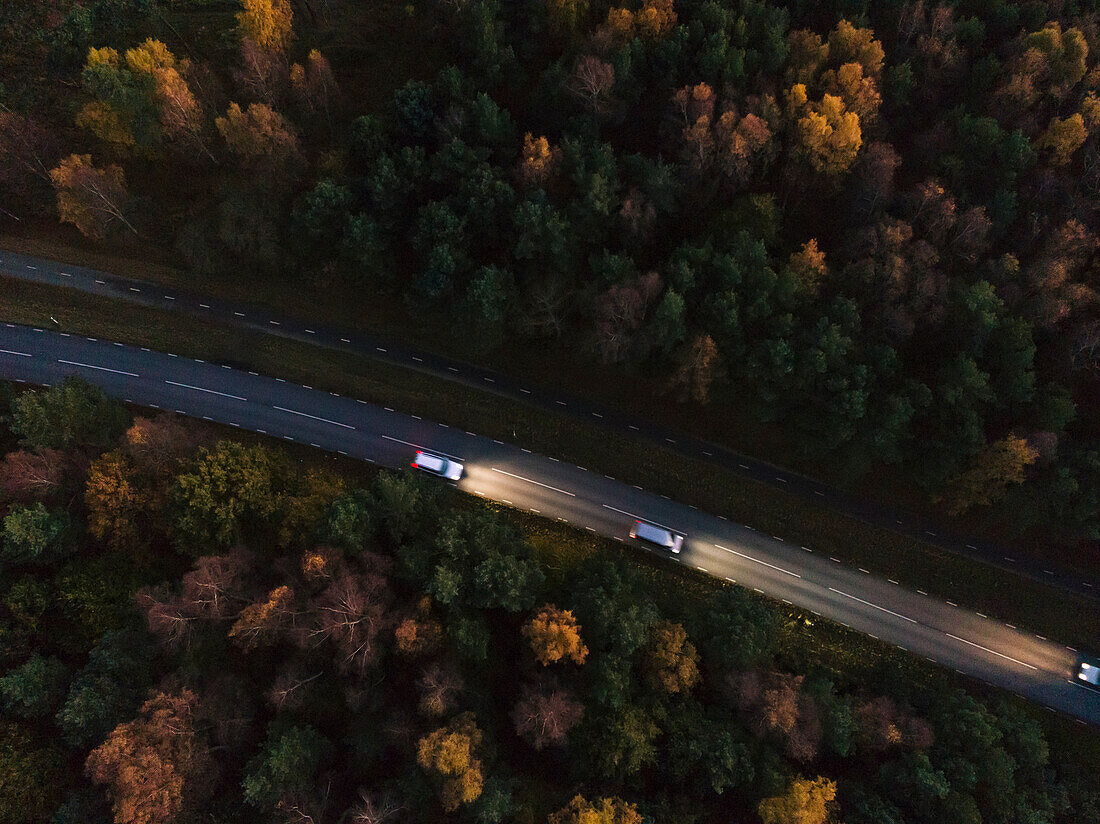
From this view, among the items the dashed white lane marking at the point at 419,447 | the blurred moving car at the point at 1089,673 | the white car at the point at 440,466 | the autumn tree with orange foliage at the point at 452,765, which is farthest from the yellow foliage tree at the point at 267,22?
the blurred moving car at the point at 1089,673

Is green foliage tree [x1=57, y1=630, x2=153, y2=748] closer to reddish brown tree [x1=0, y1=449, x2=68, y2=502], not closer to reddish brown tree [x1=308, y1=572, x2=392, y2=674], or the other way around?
reddish brown tree [x1=0, y1=449, x2=68, y2=502]

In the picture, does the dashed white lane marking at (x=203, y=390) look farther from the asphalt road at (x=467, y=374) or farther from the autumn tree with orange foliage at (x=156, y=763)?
the autumn tree with orange foliage at (x=156, y=763)

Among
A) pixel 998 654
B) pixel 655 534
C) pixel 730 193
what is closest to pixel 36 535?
pixel 655 534

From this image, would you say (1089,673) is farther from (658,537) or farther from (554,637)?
(554,637)

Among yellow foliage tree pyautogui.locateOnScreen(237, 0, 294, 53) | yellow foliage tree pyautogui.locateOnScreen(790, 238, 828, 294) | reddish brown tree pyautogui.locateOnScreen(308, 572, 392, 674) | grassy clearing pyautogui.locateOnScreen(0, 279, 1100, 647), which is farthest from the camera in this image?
grassy clearing pyautogui.locateOnScreen(0, 279, 1100, 647)

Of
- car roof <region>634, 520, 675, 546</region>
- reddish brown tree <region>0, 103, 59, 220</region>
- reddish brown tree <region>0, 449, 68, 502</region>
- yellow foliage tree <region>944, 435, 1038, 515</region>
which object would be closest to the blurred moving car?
yellow foliage tree <region>944, 435, 1038, 515</region>
